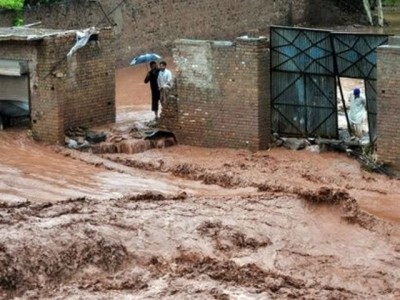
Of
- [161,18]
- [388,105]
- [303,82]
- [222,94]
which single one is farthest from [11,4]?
[388,105]

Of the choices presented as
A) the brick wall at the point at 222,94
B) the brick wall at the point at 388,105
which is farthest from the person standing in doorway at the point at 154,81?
the brick wall at the point at 388,105

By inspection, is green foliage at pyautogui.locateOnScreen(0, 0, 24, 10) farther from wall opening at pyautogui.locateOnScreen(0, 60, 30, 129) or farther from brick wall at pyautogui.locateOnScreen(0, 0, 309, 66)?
wall opening at pyautogui.locateOnScreen(0, 60, 30, 129)

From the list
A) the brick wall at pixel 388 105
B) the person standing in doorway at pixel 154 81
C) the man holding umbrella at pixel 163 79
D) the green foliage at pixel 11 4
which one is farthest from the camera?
the green foliage at pixel 11 4

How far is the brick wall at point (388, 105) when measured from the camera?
1670 centimetres

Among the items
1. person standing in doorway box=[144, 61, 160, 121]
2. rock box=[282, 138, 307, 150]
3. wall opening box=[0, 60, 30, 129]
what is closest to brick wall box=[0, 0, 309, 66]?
wall opening box=[0, 60, 30, 129]

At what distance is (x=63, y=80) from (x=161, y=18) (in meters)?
14.8

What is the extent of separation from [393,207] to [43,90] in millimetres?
7233

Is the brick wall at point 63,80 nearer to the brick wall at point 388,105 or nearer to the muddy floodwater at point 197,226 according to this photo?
the muddy floodwater at point 197,226

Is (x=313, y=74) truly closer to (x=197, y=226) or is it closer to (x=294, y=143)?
(x=294, y=143)

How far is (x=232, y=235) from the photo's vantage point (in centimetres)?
1316

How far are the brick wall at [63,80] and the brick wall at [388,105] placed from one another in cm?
583

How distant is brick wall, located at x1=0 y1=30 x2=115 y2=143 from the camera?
19.0 m

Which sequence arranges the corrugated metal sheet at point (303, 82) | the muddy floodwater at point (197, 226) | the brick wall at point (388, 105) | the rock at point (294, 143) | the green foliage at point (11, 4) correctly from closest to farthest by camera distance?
the muddy floodwater at point (197, 226) → the brick wall at point (388, 105) → the corrugated metal sheet at point (303, 82) → the rock at point (294, 143) → the green foliage at point (11, 4)

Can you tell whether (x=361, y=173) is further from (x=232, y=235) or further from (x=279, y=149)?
(x=232, y=235)
